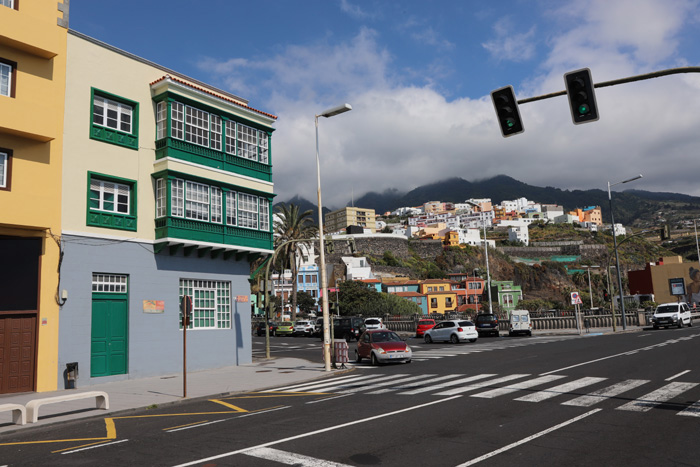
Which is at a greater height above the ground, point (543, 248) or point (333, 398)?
point (543, 248)

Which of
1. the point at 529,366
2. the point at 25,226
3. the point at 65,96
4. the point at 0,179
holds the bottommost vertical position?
the point at 529,366

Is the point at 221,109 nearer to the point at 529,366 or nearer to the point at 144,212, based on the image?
the point at 144,212

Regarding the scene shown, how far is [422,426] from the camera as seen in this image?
9.27 metres

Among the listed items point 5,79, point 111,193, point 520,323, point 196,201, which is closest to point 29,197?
point 111,193

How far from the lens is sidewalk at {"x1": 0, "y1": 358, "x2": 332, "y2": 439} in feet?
42.0

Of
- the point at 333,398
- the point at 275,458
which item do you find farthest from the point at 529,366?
the point at 275,458

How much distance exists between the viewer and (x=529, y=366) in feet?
59.6

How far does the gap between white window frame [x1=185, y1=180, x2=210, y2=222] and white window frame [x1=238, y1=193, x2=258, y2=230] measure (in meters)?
2.03

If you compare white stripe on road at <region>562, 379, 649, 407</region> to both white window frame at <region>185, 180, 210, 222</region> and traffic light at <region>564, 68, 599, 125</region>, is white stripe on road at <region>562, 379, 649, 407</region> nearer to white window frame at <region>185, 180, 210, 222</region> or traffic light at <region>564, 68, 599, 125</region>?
traffic light at <region>564, 68, 599, 125</region>

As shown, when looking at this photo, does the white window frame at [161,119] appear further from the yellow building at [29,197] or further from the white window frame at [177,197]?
the yellow building at [29,197]

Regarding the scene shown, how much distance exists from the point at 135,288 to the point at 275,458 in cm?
1539

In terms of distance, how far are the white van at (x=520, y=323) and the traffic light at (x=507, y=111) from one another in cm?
3076

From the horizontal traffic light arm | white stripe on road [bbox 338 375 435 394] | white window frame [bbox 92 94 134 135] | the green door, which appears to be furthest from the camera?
white window frame [bbox 92 94 134 135]

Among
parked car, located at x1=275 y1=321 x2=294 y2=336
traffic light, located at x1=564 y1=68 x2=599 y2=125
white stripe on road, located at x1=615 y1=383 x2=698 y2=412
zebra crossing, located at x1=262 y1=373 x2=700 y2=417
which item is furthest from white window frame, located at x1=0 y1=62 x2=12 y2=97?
parked car, located at x1=275 y1=321 x2=294 y2=336
